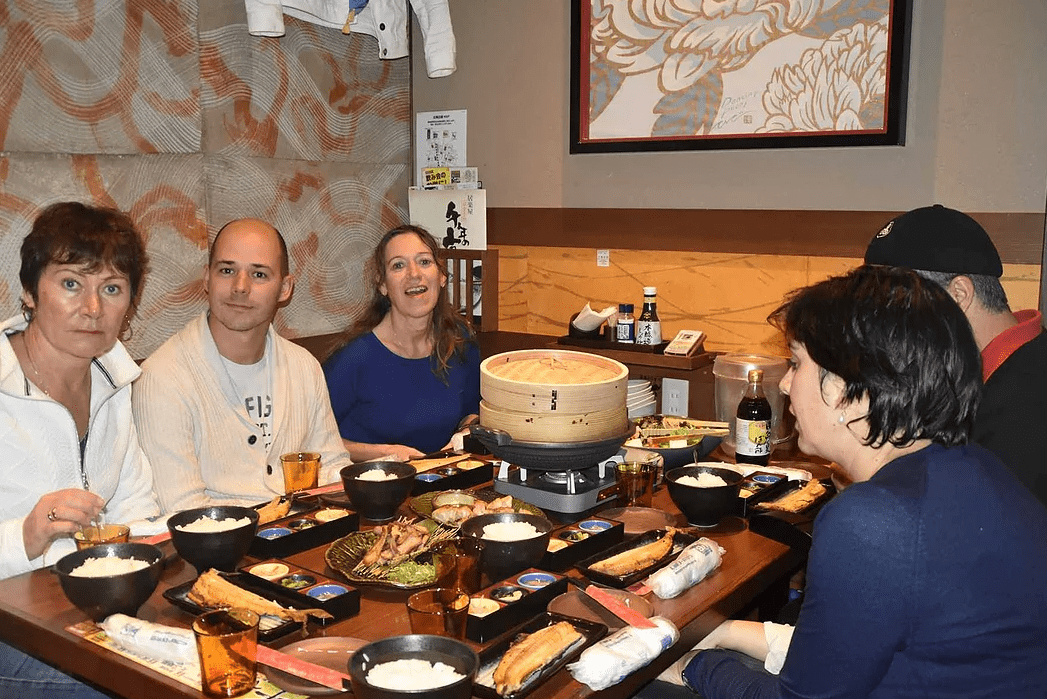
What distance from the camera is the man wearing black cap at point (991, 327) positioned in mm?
1911

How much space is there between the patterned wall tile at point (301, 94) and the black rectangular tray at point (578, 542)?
2481 millimetres

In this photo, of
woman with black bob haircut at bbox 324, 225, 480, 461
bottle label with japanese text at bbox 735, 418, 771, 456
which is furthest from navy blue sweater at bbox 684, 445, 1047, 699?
woman with black bob haircut at bbox 324, 225, 480, 461

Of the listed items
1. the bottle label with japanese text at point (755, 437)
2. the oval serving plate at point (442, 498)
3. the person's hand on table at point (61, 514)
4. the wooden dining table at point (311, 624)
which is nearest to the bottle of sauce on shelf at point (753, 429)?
the bottle label with japanese text at point (755, 437)

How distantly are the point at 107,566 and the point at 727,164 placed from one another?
293 cm

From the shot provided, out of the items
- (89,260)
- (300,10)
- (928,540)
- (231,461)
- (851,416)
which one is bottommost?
(231,461)

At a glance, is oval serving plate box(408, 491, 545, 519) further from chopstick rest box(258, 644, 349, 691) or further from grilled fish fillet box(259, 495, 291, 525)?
chopstick rest box(258, 644, 349, 691)

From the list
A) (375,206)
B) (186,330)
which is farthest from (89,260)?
(375,206)

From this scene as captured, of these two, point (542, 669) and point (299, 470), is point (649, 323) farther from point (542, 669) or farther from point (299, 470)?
point (542, 669)

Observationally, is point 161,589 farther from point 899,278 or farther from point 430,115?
point 430,115

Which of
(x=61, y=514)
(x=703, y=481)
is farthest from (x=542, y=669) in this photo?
(x=61, y=514)

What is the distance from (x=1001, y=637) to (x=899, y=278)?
55cm

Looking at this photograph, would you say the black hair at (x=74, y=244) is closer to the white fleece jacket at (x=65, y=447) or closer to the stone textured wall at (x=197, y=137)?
the white fleece jacket at (x=65, y=447)

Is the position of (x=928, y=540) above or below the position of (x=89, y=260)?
below

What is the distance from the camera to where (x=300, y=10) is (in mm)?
3834
